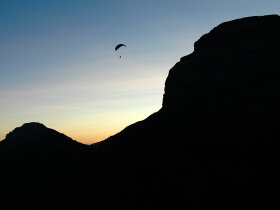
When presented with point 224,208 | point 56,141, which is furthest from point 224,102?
point 56,141

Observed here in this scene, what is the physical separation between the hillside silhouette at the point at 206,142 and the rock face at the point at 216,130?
5.5 inches

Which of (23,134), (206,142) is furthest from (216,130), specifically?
(23,134)

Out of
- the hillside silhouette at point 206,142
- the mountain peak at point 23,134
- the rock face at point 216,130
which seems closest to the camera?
the rock face at point 216,130

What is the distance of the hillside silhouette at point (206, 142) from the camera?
1225 inches

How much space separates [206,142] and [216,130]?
2.95 m

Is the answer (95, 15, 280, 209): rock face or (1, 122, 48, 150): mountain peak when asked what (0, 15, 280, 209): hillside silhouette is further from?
(1, 122, 48, 150): mountain peak

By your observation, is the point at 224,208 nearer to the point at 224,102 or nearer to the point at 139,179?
the point at 139,179

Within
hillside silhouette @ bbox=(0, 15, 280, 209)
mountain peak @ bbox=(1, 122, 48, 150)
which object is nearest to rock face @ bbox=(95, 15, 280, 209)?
hillside silhouette @ bbox=(0, 15, 280, 209)

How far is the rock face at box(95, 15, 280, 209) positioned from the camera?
3094 cm

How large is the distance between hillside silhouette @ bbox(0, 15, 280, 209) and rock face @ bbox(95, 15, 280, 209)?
0.46ft

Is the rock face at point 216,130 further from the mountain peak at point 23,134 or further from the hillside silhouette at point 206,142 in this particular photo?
the mountain peak at point 23,134

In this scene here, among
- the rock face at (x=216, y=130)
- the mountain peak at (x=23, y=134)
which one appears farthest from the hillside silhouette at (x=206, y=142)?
the mountain peak at (x=23, y=134)

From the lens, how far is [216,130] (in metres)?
37.9

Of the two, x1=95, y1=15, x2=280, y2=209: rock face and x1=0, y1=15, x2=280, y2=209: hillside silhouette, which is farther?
x1=0, y1=15, x2=280, y2=209: hillside silhouette
